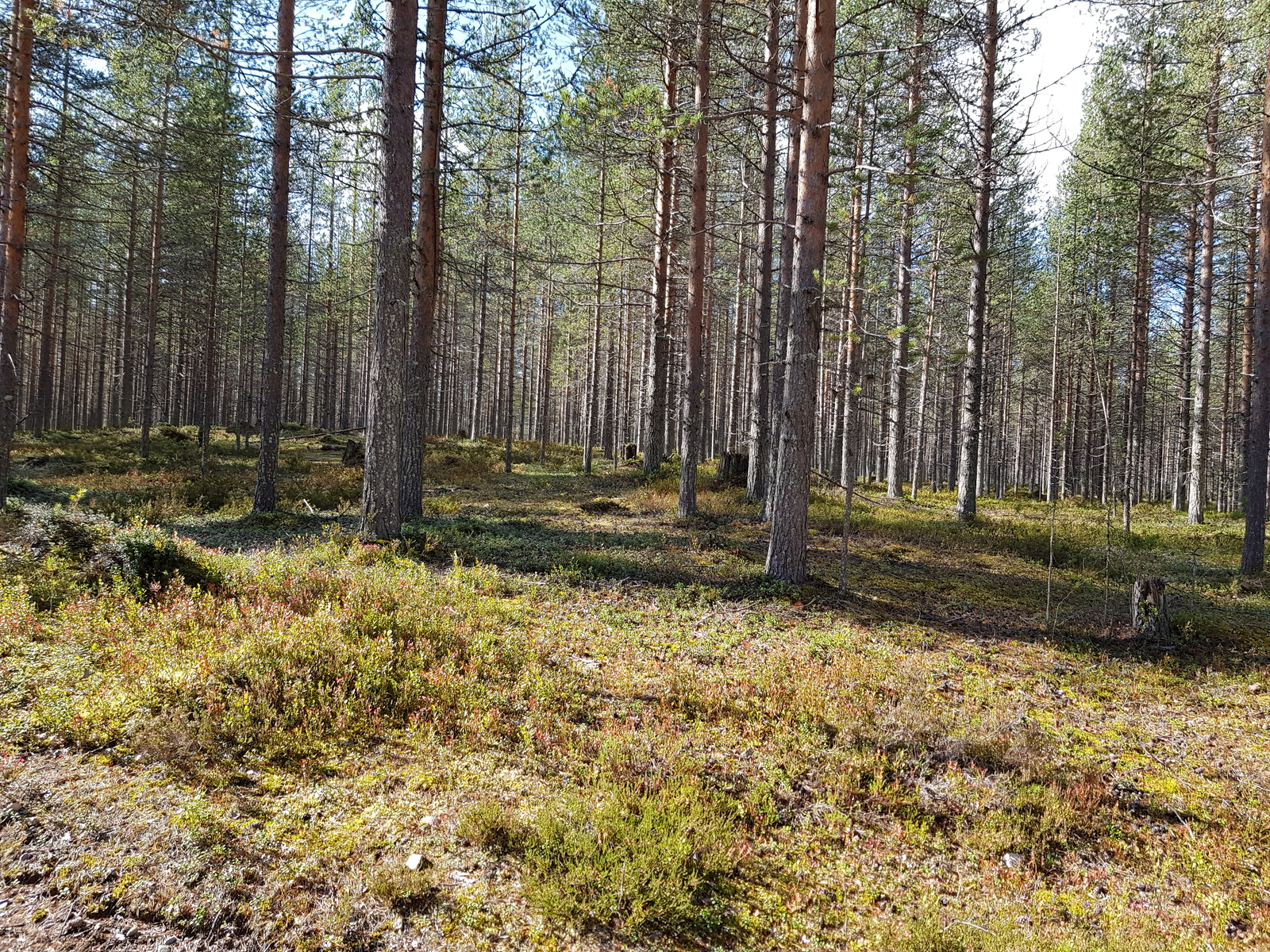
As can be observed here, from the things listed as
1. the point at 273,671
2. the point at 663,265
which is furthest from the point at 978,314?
the point at 273,671

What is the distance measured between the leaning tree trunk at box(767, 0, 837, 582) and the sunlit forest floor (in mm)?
1816

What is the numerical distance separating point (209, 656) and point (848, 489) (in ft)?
24.2

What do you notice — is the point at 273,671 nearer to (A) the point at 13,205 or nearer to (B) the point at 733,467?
(A) the point at 13,205

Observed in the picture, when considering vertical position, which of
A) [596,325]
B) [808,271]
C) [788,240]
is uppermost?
[596,325]

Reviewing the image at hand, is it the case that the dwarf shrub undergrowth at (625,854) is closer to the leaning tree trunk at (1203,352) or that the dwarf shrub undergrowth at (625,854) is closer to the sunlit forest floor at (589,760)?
the sunlit forest floor at (589,760)

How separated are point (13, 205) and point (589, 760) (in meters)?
13.7

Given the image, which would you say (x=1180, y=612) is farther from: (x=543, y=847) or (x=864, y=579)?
(x=543, y=847)

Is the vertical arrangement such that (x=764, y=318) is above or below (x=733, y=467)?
above

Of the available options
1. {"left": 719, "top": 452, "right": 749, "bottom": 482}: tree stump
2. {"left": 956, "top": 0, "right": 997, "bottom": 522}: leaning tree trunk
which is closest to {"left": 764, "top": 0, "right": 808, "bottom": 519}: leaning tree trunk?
{"left": 719, "top": 452, "right": 749, "bottom": 482}: tree stump

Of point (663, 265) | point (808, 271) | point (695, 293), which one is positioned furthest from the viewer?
point (663, 265)

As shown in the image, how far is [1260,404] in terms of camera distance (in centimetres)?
1227

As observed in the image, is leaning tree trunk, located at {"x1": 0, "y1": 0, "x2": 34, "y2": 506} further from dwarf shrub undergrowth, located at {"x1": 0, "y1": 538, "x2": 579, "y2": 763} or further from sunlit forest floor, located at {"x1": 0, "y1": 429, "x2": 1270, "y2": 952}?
dwarf shrub undergrowth, located at {"x1": 0, "y1": 538, "x2": 579, "y2": 763}

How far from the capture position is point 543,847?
11.4 feet

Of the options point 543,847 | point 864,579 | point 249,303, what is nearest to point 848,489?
point 864,579
